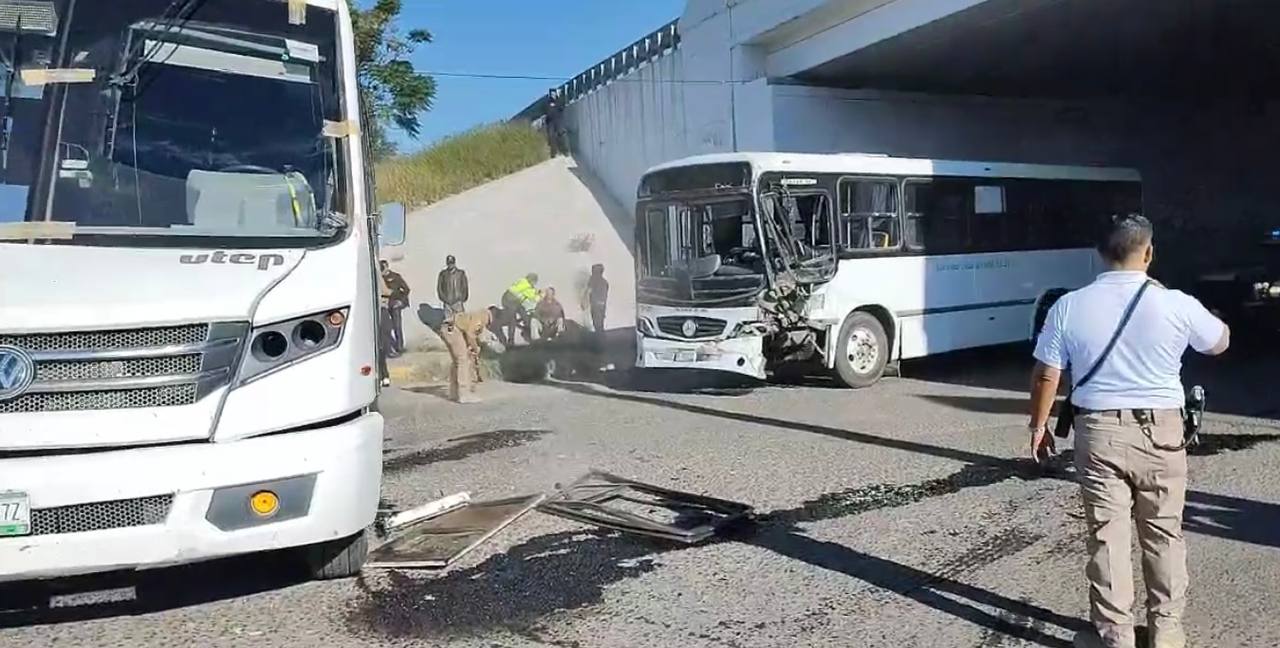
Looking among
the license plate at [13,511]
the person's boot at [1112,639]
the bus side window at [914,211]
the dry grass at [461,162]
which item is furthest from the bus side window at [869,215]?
the dry grass at [461,162]

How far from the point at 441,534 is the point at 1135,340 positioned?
3.71 metres

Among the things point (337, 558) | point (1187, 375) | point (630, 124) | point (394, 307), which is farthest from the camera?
point (630, 124)

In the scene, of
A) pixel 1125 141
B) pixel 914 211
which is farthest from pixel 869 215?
pixel 1125 141

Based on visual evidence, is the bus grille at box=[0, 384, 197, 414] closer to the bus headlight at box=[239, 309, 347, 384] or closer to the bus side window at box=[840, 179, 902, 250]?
the bus headlight at box=[239, 309, 347, 384]

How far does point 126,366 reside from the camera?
13.8 ft

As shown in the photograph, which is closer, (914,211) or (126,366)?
(126,366)

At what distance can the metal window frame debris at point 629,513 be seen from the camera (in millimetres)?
6074

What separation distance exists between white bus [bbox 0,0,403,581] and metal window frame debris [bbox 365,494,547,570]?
1.18 ft

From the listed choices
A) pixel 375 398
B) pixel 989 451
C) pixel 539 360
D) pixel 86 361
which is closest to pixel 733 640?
pixel 375 398

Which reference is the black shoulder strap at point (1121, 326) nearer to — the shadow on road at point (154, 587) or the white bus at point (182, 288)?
the white bus at point (182, 288)

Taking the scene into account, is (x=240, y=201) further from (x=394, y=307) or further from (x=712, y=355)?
(x=394, y=307)

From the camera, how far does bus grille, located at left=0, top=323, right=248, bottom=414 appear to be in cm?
411

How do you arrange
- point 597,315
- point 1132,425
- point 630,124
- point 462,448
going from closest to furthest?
point 1132,425 < point 462,448 < point 597,315 < point 630,124

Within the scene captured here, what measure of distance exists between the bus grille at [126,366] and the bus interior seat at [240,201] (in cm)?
67
